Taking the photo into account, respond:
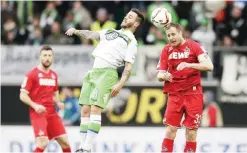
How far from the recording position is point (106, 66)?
1349 centimetres

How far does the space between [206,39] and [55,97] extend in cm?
687

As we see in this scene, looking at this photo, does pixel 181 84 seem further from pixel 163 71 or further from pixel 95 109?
pixel 95 109

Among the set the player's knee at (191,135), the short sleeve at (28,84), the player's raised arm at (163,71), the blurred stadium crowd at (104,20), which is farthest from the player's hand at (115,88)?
the blurred stadium crowd at (104,20)

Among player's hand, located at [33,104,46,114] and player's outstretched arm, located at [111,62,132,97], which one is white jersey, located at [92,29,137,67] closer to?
player's outstretched arm, located at [111,62,132,97]

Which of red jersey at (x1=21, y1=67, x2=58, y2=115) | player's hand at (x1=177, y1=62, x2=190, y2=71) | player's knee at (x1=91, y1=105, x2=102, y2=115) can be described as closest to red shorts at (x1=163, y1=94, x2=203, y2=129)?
player's hand at (x1=177, y1=62, x2=190, y2=71)

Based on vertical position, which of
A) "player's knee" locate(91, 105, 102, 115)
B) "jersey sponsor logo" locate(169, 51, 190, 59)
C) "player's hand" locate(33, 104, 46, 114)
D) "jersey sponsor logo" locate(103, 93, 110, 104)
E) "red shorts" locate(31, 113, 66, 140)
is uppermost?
"jersey sponsor logo" locate(169, 51, 190, 59)

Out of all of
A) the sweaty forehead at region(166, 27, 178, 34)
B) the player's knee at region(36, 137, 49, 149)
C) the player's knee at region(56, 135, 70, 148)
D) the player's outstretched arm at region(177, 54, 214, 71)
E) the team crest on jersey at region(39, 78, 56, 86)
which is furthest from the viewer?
the player's knee at region(56, 135, 70, 148)

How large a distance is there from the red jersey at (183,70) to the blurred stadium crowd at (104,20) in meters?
7.58

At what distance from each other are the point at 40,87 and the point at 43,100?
Result: 0.23 m

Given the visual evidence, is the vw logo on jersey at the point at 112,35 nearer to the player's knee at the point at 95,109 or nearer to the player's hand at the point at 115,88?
the player's hand at the point at 115,88

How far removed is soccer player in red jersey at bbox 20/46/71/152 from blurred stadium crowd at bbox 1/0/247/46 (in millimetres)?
6677

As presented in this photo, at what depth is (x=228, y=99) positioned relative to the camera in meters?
20.5

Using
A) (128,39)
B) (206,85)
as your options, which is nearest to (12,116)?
(206,85)

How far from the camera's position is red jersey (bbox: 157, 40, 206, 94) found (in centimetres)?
1324
